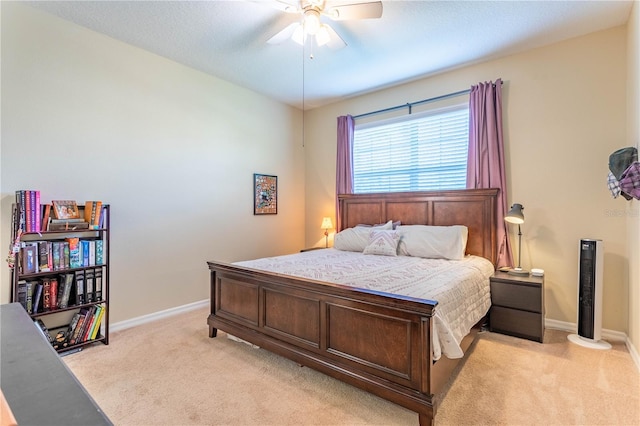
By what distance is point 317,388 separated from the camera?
215cm

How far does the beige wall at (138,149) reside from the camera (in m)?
2.68

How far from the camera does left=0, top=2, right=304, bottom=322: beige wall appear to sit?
2676 mm

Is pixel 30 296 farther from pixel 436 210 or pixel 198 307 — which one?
pixel 436 210

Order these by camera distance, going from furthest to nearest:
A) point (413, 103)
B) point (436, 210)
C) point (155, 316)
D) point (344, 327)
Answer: point (413, 103) < point (436, 210) < point (155, 316) < point (344, 327)

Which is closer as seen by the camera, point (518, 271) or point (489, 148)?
point (518, 271)

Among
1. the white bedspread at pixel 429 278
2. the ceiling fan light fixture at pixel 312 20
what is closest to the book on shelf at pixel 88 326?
Result: the white bedspread at pixel 429 278

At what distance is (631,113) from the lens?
2.75 meters

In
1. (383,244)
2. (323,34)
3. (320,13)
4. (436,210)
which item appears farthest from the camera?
(436,210)

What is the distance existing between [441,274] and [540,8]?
2463mm

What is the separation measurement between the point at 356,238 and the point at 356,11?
2519 millimetres

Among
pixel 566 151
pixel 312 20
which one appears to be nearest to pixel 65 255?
pixel 312 20

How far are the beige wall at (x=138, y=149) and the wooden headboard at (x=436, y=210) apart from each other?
1.38 m

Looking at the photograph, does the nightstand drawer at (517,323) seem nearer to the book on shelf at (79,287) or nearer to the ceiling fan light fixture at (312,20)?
the ceiling fan light fixture at (312,20)

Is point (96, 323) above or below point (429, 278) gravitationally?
below
